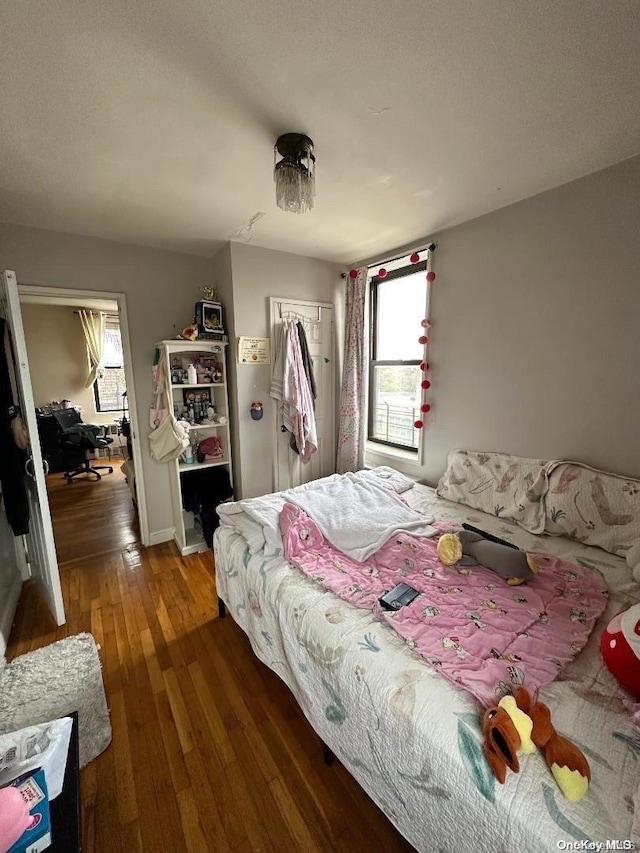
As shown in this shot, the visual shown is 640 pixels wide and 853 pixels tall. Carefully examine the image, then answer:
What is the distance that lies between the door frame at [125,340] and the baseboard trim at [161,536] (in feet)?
0.14

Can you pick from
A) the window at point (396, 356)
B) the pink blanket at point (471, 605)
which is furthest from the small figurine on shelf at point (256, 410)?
the pink blanket at point (471, 605)

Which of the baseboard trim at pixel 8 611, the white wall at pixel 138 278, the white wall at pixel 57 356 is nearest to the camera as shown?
the baseboard trim at pixel 8 611

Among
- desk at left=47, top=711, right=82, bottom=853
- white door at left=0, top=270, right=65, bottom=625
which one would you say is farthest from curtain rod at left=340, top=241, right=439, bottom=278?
desk at left=47, top=711, right=82, bottom=853

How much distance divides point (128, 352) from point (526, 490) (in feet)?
9.86

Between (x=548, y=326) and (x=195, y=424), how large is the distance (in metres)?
2.62

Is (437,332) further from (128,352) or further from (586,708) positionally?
(128,352)

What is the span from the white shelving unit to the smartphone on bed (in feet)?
6.56

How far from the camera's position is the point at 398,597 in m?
1.28

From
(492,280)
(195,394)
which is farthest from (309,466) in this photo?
(492,280)

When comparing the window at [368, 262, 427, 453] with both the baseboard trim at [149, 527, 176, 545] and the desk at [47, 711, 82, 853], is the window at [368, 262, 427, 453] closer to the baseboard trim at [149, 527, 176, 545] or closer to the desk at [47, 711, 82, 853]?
the baseboard trim at [149, 527, 176, 545]

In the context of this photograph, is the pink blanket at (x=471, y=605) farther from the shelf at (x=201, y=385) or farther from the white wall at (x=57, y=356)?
the white wall at (x=57, y=356)

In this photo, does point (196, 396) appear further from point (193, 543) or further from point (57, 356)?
point (57, 356)

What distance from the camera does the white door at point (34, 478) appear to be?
67.1 inches

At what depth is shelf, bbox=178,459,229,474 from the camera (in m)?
2.76
